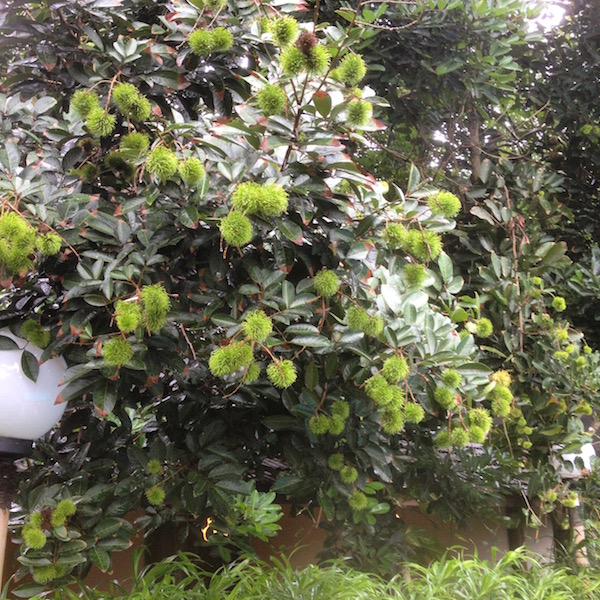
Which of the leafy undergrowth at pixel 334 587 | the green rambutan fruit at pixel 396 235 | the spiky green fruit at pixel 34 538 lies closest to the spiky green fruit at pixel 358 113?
the green rambutan fruit at pixel 396 235

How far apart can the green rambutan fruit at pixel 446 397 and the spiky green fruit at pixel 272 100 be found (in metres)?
0.70

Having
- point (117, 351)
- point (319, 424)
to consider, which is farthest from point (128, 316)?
point (319, 424)

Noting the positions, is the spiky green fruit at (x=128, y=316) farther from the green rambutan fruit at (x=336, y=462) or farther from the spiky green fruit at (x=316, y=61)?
the green rambutan fruit at (x=336, y=462)

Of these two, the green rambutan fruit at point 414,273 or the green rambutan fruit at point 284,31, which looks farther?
the green rambutan fruit at point 414,273

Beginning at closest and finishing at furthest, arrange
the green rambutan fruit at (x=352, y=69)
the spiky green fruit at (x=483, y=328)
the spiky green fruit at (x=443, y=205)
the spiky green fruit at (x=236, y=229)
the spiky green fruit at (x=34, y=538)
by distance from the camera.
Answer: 1. the spiky green fruit at (x=236, y=229)
2. the green rambutan fruit at (x=352, y=69)
3. the spiky green fruit at (x=34, y=538)
4. the spiky green fruit at (x=443, y=205)
5. the spiky green fruit at (x=483, y=328)

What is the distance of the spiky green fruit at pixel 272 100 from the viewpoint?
49.9 inches

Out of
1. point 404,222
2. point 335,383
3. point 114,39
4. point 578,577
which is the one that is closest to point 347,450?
point 335,383

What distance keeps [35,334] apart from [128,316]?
0.93ft

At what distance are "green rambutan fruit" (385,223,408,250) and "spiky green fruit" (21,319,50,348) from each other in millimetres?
734

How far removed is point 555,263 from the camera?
2598 millimetres

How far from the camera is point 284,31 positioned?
1.18m

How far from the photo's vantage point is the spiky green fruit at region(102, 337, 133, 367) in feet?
3.93

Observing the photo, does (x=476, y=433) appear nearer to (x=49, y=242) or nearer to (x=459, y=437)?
(x=459, y=437)

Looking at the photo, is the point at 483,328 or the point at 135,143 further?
the point at 483,328
